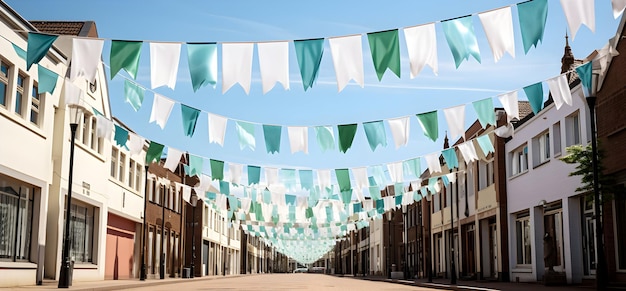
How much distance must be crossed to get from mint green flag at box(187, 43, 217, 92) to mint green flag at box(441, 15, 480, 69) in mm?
4467

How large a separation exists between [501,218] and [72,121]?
832 inches

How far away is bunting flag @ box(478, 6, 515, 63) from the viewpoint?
13203mm

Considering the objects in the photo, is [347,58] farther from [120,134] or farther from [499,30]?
[120,134]

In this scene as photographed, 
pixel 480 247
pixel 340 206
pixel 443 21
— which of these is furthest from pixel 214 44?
pixel 340 206

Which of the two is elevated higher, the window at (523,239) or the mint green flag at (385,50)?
the mint green flag at (385,50)

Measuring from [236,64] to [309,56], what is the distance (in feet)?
4.65

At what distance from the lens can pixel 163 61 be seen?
14.6 metres

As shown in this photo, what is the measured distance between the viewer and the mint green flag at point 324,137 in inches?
818

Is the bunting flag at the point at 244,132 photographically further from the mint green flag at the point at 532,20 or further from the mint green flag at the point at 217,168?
the mint green flag at the point at 532,20

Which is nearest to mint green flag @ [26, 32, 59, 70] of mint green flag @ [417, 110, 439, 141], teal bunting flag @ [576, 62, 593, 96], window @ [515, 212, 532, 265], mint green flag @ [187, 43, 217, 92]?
mint green flag @ [187, 43, 217, 92]

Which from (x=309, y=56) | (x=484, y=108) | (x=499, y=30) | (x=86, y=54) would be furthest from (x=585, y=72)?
(x=86, y=54)

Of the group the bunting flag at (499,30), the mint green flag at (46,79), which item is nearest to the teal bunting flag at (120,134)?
the mint green flag at (46,79)

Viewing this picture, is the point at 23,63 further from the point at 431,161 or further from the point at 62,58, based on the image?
the point at 431,161

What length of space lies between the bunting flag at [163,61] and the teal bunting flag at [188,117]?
15.4 ft
